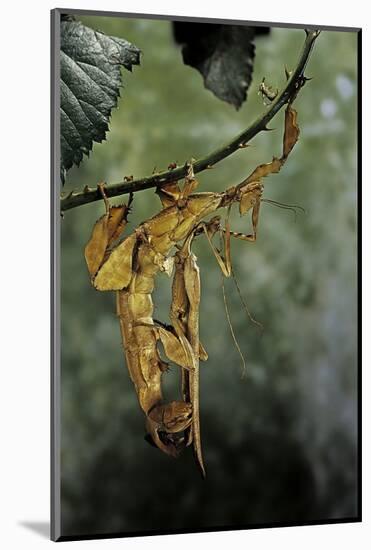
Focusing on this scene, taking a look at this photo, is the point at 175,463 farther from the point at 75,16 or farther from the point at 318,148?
the point at 75,16

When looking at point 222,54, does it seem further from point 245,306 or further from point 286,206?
point 245,306

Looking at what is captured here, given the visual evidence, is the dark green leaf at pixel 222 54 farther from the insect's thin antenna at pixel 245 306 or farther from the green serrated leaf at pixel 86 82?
the insect's thin antenna at pixel 245 306

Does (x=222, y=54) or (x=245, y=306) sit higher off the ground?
(x=222, y=54)

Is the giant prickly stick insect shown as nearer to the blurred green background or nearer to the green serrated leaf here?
the blurred green background

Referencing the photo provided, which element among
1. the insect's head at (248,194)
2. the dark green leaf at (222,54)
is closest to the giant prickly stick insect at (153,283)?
the insect's head at (248,194)

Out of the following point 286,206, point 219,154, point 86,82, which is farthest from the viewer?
point 286,206

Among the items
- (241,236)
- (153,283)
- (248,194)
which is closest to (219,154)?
(248,194)
